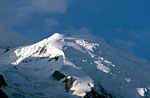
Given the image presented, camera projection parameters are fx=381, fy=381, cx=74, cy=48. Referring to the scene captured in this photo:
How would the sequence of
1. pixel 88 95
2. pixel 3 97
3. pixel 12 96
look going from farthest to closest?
pixel 88 95, pixel 12 96, pixel 3 97

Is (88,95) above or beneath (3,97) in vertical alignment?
above

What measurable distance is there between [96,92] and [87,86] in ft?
18.7

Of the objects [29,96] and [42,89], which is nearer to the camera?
[29,96]

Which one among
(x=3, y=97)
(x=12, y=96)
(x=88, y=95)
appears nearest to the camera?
(x=3, y=97)

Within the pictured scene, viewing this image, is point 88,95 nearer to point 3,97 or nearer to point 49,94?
point 49,94

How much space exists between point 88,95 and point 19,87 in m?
35.7

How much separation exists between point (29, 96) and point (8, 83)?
52.3 feet

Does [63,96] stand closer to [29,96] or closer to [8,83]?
[29,96]

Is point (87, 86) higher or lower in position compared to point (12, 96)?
higher

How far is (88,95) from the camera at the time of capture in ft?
621

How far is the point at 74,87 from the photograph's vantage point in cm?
19962

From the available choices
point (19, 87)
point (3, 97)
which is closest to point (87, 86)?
point (19, 87)

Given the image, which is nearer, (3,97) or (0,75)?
(3,97)

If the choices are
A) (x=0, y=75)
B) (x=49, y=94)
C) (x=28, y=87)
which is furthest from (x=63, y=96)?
(x=0, y=75)
